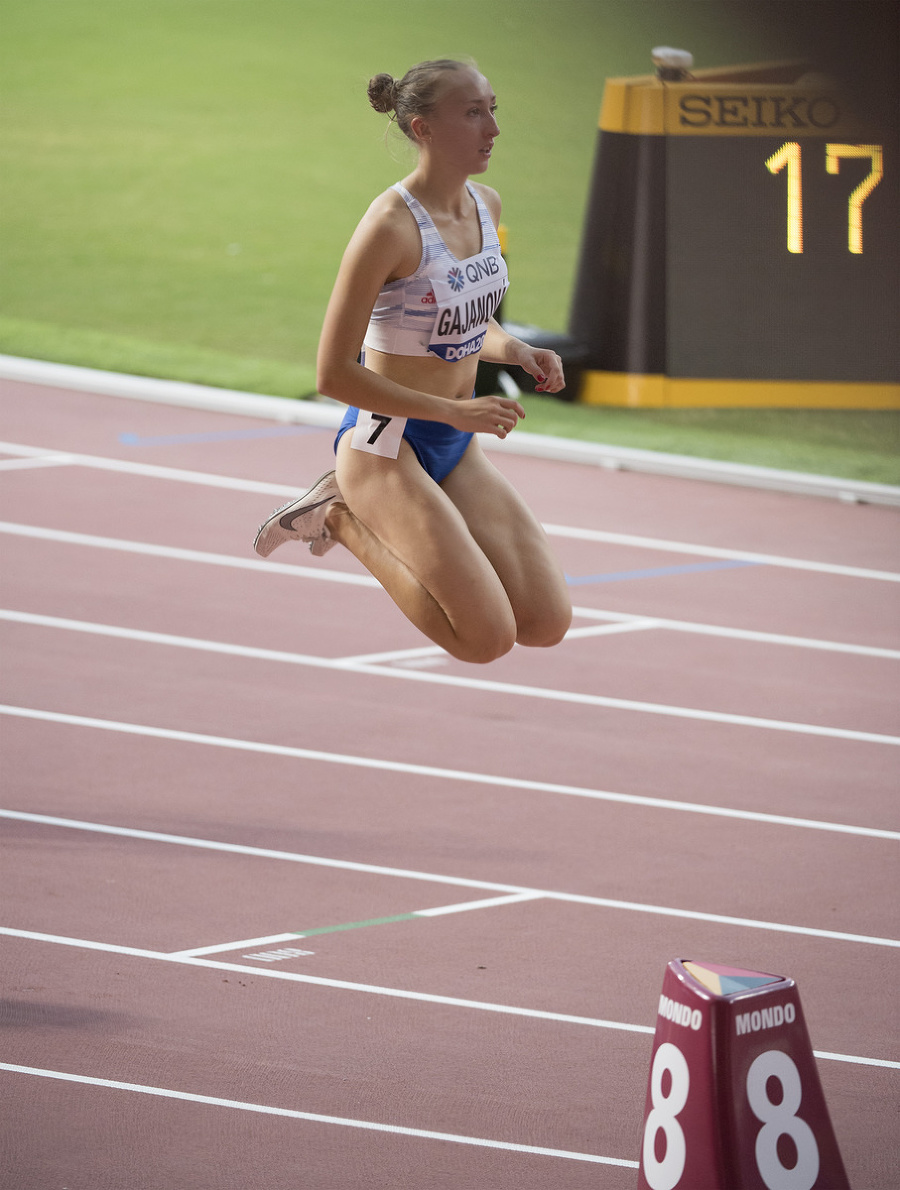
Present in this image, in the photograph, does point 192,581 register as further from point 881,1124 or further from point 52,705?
point 881,1124

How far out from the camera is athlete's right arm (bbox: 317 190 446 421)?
173 inches

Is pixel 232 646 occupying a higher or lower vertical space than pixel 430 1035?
higher

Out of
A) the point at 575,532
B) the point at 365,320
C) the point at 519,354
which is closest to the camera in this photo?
the point at 365,320

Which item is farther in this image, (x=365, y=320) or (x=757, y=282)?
(x=757, y=282)

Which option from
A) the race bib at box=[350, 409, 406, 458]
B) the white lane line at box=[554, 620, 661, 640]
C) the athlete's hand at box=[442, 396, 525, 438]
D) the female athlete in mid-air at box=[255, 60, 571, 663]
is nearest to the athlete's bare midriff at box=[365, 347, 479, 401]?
the female athlete in mid-air at box=[255, 60, 571, 663]

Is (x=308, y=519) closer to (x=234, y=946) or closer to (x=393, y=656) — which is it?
(x=234, y=946)

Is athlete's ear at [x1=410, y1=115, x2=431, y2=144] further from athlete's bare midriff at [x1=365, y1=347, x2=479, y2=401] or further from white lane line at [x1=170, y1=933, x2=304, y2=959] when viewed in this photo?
white lane line at [x1=170, y1=933, x2=304, y2=959]

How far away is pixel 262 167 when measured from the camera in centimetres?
2344

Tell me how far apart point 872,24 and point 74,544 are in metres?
7.45

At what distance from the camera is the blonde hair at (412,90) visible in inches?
174

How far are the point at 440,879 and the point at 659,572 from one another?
178 inches

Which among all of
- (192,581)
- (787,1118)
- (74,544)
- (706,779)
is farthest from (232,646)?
(787,1118)

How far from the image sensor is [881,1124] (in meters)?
6.14

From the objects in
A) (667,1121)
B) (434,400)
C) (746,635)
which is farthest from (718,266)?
(667,1121)
